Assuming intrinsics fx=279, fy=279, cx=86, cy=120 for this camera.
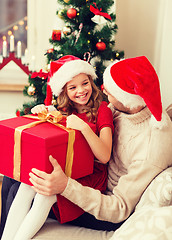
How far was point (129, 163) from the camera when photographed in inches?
51.3

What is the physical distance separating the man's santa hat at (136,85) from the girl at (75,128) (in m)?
0.18

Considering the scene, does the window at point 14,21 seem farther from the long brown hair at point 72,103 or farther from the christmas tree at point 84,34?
the long brown hair at point 72,103

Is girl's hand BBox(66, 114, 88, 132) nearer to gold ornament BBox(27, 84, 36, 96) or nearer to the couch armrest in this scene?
the couch armrest

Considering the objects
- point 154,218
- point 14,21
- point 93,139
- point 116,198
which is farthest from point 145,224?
point 14,21

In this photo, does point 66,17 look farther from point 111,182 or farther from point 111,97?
point 111,182

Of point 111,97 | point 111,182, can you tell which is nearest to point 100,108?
point 111,97

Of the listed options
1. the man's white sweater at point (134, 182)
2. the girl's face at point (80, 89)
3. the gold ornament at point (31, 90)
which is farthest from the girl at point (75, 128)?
the gold ornament at point (31, 90)

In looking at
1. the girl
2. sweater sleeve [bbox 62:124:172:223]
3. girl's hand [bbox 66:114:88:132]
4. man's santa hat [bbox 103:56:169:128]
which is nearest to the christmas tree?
the girl

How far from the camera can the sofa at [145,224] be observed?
2.67 ft

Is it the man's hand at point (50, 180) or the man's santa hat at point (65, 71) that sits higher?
the man's santa hat at point (65, 71)

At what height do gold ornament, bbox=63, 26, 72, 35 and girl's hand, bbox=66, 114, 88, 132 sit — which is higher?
gold ornament, bbox=63, 26, 72, 35

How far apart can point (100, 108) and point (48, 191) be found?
0.52 m

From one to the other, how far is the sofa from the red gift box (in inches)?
9.3

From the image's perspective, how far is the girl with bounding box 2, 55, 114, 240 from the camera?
1.18m
